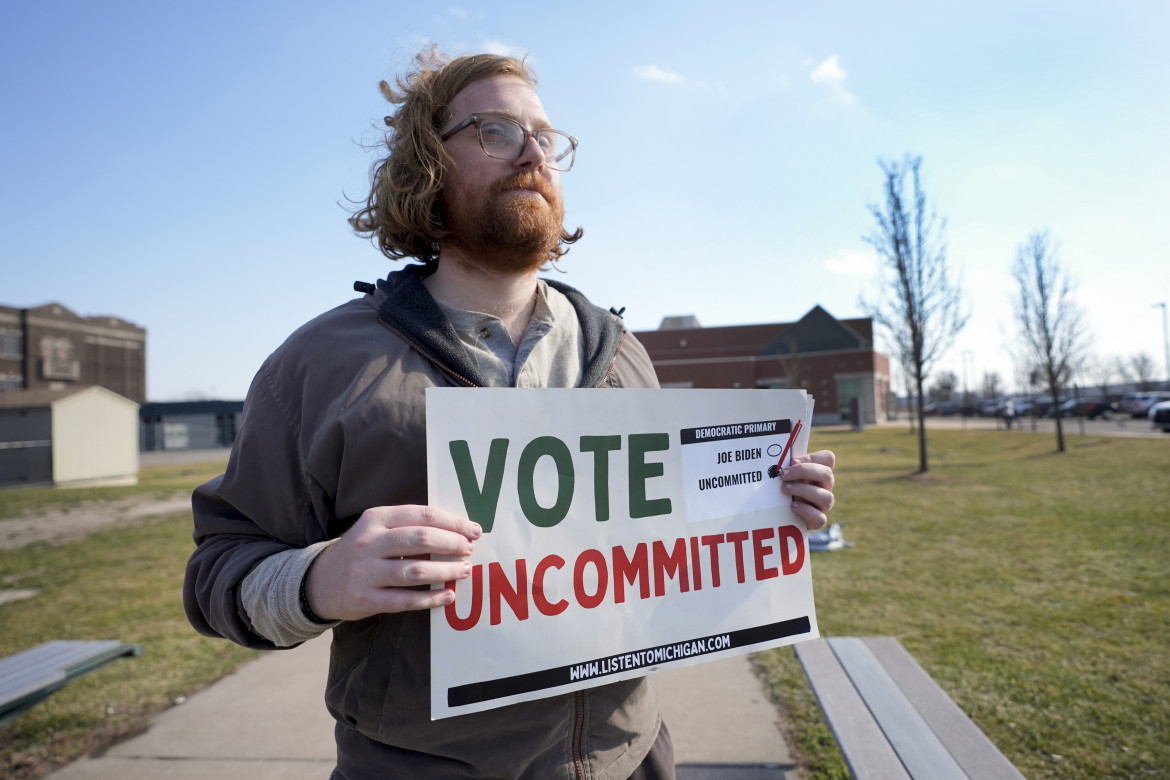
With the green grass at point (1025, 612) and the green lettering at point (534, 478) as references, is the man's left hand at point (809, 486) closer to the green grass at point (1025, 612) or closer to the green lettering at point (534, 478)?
the green lettering at point (534, 478)

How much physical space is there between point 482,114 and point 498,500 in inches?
40.0

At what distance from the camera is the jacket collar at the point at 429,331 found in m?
1.47

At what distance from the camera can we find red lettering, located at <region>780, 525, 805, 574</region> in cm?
170

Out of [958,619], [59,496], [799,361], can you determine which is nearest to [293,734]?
[958,619]

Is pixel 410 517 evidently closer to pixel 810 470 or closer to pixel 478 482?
pixel 478 482

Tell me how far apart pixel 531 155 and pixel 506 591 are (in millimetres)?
1070

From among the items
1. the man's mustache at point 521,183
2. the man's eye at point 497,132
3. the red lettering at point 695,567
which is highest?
the man's eye at point 497,132

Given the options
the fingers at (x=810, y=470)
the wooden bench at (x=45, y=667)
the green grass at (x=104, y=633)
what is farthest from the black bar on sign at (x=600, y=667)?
the wooden bench at (x=45, y=667)

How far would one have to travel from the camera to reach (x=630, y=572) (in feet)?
4.89

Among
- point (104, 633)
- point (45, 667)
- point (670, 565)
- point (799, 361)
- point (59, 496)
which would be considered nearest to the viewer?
point (670, 565)

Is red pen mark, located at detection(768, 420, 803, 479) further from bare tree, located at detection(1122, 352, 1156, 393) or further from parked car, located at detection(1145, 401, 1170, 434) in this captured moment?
bare tree, located at detection(1122, 352, 1156, 393)

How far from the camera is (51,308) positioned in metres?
52.1

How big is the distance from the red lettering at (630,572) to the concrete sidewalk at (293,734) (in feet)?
5.65

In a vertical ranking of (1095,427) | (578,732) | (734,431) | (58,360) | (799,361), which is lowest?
(1095,427)
